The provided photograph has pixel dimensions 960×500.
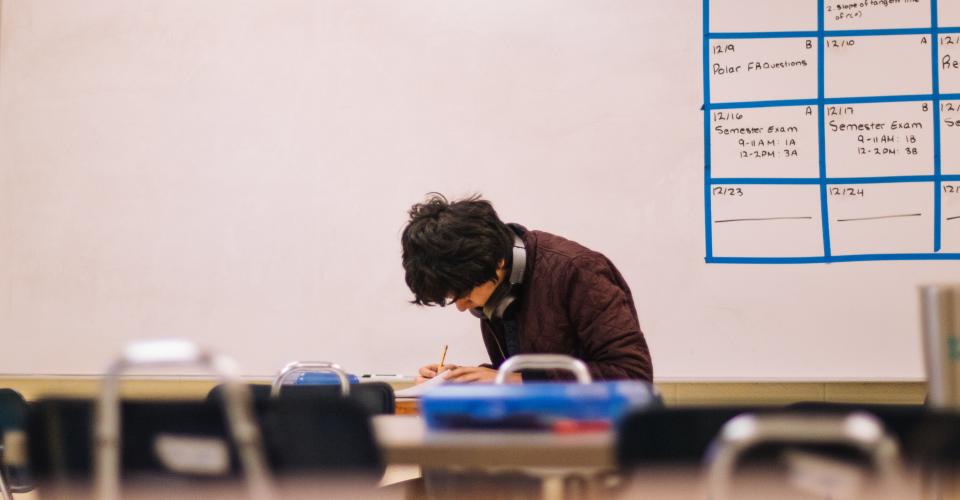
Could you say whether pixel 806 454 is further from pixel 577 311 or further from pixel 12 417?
pixel 12 417

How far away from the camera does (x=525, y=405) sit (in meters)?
1.26

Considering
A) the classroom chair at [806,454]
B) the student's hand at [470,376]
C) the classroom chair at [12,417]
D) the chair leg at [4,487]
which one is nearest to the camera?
the classroom chair at [806,454]

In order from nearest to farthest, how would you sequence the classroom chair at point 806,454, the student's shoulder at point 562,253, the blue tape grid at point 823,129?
the classroom chair at point 806,454 < the student's shoulder at point 562,253 < the blue tape grid at point 823,129

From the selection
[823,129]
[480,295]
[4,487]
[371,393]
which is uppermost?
[823,129]

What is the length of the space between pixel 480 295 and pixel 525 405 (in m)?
1.17

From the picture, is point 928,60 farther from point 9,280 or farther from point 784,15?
point 9,280

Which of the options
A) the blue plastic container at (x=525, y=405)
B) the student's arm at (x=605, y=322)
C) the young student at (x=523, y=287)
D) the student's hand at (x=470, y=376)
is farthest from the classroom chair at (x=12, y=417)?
the blue plastic container at (x=525, y=405)

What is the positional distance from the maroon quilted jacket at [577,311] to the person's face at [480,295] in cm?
7

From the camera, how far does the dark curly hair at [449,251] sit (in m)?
2.28

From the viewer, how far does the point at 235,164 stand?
3504mm

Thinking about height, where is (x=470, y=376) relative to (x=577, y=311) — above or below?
below

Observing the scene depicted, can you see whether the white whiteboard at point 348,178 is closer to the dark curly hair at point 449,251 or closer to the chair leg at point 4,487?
the chair leg at point 4,487

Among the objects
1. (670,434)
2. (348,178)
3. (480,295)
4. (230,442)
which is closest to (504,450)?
(670,434)

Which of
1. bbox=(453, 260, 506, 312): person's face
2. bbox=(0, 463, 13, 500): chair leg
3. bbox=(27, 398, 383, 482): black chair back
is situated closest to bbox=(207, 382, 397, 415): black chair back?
bbox=(453, 260, 506, 312): person's face
